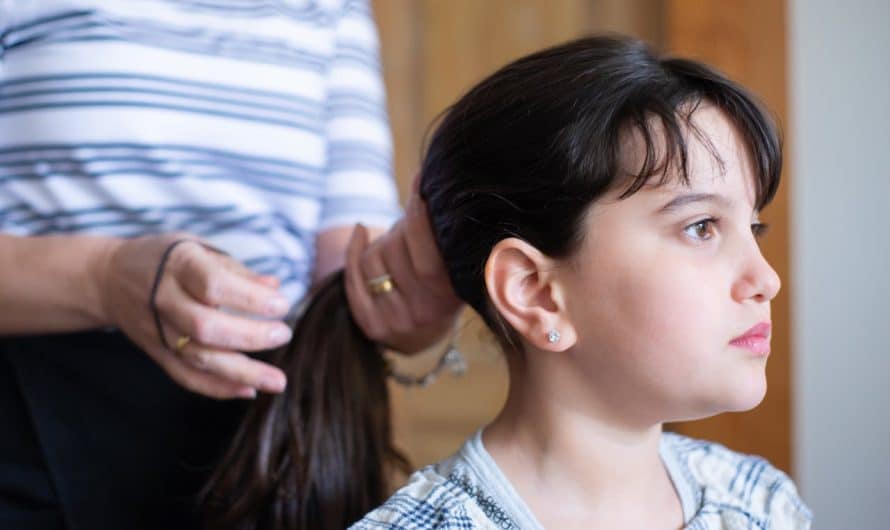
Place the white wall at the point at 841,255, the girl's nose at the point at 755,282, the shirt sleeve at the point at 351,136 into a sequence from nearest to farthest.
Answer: the girl's nose at the point at 755,282 < the shirt sleeve at the point at 351,136 < the white wall at the point at 841,255

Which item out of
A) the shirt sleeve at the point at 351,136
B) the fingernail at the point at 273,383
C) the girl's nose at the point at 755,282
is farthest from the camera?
the shirt sleeve at the point at 351,136

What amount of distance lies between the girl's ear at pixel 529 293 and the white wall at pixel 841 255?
0.65m

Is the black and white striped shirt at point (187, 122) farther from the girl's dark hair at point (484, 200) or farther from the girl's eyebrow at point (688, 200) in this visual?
the girl's eyebrow at point (688, 200)

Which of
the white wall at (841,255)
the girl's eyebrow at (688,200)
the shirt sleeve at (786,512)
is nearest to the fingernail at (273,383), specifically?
the girl's eyebrow at (688,200)

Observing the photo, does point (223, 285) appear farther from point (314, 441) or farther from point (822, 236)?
point (822, 236)

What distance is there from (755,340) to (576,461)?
179 millimetres

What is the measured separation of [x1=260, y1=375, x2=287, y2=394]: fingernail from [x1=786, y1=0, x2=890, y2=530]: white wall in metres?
0.79

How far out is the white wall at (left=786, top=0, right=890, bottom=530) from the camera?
3.98ft

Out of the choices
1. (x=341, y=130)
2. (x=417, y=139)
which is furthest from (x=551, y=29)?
(x=341, y=130)

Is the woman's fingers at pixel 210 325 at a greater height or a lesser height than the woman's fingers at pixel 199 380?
greater

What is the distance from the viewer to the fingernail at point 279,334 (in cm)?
77

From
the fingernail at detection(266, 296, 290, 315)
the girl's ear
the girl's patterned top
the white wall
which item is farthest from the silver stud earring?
the white wall

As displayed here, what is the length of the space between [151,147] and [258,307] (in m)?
0.23

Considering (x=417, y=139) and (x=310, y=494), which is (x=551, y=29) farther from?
(x=310, y=494)
